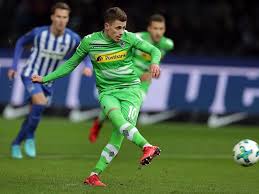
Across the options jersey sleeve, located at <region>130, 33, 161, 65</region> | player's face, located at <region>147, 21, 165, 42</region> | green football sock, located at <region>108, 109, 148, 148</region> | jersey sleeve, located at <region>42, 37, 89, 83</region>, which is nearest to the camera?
green football sock, located at <region>108, 109, 148, 148</region>

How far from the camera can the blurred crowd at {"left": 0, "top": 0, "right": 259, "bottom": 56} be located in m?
20.4

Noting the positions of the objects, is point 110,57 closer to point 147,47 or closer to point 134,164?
point 147,47

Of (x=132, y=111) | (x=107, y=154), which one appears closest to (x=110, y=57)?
(x=132, y=111)

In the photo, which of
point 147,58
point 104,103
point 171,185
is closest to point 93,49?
point 104,103

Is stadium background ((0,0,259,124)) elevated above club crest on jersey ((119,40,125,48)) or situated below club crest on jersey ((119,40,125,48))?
above

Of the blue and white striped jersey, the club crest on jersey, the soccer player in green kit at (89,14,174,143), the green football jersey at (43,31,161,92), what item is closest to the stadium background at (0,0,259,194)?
the soccer player in green kit at (89,14,174,143)

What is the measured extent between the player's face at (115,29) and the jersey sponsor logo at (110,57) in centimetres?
20

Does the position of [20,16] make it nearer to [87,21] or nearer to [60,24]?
[87,21]

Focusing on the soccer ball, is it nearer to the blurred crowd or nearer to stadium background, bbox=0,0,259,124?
stadium background, bbox=0,0,259,124

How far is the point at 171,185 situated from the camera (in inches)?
389

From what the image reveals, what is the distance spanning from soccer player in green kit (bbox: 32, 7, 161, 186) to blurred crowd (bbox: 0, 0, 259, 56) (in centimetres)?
1009

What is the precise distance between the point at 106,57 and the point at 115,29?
1.28ft

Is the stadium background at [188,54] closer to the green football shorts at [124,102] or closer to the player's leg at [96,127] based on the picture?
the player's leg at [96,127]

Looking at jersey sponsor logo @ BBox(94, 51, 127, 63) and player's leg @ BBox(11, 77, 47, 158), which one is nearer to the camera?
jersey sponsor logo @ BBox(94, 51, 127, 63)
